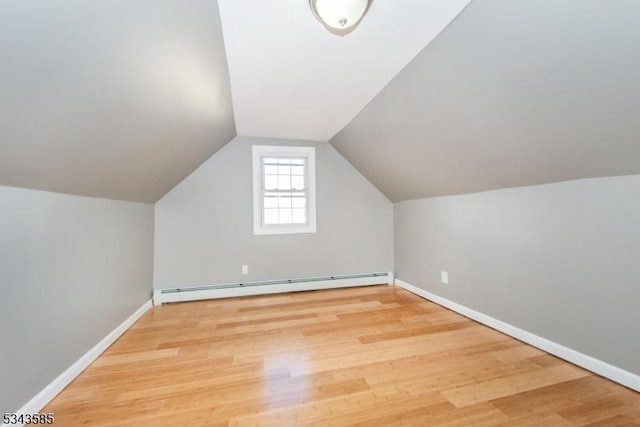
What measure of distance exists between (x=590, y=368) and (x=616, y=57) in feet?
6.22

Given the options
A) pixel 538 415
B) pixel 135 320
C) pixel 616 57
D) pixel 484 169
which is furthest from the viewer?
pixel 135 320

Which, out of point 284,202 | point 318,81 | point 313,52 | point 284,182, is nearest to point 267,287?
point 284,202

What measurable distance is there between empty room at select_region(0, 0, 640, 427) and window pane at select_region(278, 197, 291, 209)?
1059 mm

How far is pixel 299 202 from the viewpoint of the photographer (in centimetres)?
379

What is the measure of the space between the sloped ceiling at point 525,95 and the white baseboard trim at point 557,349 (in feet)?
4.02

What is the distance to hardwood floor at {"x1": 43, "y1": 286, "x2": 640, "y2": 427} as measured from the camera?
1.41m

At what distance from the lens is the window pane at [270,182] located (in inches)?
145

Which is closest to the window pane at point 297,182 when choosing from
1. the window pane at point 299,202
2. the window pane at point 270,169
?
the window pane at point 299,202

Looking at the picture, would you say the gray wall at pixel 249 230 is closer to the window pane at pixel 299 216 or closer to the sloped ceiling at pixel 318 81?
the window pane at pixel 299 216

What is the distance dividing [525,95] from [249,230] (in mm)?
3049

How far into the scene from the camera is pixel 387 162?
3150mm

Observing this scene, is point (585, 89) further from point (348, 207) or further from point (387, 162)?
point (348, 207)

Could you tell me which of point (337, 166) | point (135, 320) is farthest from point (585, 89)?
point (135, 320)

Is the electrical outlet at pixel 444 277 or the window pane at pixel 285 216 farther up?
the window pane at pixel 285 216
